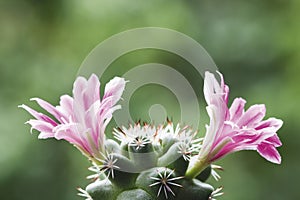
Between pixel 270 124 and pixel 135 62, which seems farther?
pixel 135 62

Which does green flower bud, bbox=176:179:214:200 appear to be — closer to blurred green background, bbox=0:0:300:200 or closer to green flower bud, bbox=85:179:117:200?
green flower bud, bbox=85:179:117:200

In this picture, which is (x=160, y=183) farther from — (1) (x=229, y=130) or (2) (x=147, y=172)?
(1) (x=229, y=130)

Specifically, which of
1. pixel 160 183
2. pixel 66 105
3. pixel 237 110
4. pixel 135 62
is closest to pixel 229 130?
pixel 237 110

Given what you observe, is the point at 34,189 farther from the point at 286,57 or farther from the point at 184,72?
the point at 286,57

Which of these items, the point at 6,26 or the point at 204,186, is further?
the point at 6,26

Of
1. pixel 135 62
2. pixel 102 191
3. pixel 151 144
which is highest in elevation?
pixel 135 62

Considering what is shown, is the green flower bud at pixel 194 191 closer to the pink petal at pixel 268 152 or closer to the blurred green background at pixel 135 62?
the pink petal at pixel 268 152

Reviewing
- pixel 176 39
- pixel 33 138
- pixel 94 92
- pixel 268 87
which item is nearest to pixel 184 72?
pixel 176 39
